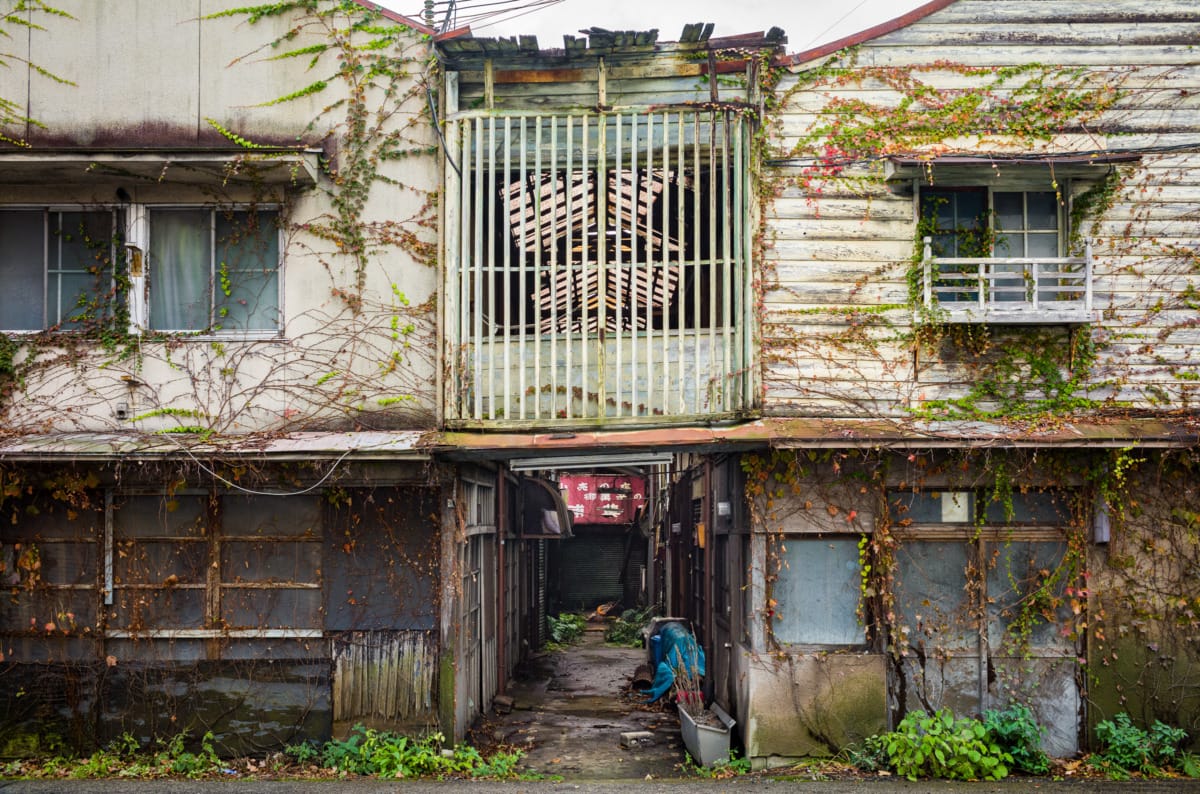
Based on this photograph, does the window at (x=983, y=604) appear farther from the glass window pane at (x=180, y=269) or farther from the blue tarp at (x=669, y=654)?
the glass window pane at (x=180, y=269)

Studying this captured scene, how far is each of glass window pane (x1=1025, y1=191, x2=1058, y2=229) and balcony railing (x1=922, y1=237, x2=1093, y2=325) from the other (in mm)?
462

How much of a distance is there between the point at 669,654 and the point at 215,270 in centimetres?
808

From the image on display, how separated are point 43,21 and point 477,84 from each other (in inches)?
187

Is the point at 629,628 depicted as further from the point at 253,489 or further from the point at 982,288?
the point at 982,288

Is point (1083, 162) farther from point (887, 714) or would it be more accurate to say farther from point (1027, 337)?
point (887, 714)

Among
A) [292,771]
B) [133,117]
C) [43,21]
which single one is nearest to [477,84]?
[133,117]

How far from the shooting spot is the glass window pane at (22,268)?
1095 centimetres

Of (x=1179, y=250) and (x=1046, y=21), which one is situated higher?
(x=1046, y=21)

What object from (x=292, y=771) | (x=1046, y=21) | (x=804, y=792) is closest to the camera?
(x=804, y=792)

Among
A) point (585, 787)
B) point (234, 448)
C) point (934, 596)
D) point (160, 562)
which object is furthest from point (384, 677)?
point (934, 596)

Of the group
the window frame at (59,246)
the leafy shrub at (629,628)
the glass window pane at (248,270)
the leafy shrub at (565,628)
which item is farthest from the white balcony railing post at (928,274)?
the leafy shrub at (565,628)

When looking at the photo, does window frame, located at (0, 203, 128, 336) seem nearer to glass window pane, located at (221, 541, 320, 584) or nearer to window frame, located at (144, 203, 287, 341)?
window frame, located at (144, 203, 287, 341)

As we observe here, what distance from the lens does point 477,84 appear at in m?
11.2

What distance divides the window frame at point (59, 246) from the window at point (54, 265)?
0.01 meters
